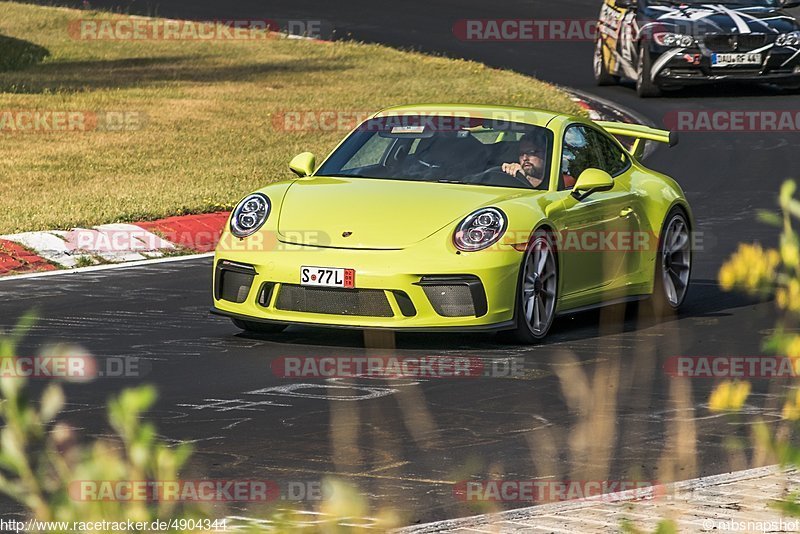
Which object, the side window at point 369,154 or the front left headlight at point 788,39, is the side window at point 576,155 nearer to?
the side window at point 369,154

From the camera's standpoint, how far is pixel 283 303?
9555mm

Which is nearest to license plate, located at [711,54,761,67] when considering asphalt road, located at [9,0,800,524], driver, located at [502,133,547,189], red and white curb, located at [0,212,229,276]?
asphalt road, located at [9,0,800,524]

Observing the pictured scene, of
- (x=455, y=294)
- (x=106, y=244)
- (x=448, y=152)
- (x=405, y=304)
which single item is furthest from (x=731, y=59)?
(x=405, y=304)

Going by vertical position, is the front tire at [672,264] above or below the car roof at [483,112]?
below

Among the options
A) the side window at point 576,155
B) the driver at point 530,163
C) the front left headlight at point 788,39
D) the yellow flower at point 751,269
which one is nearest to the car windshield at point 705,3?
the front left headlight at point 788,39

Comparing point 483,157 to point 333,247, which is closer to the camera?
point 333,247

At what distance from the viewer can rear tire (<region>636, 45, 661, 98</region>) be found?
23172 millimetres

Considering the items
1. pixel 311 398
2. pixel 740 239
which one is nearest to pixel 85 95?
pixel 740 239

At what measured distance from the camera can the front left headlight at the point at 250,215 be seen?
991cm

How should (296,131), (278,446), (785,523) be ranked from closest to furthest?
(785,523), (278,446), (296,131)

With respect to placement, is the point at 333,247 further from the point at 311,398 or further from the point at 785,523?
the point at 785,523

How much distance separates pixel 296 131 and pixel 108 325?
10.4m

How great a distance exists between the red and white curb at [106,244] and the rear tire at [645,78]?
385 inches

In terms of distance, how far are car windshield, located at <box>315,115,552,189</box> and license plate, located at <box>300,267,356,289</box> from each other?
1.25 m
